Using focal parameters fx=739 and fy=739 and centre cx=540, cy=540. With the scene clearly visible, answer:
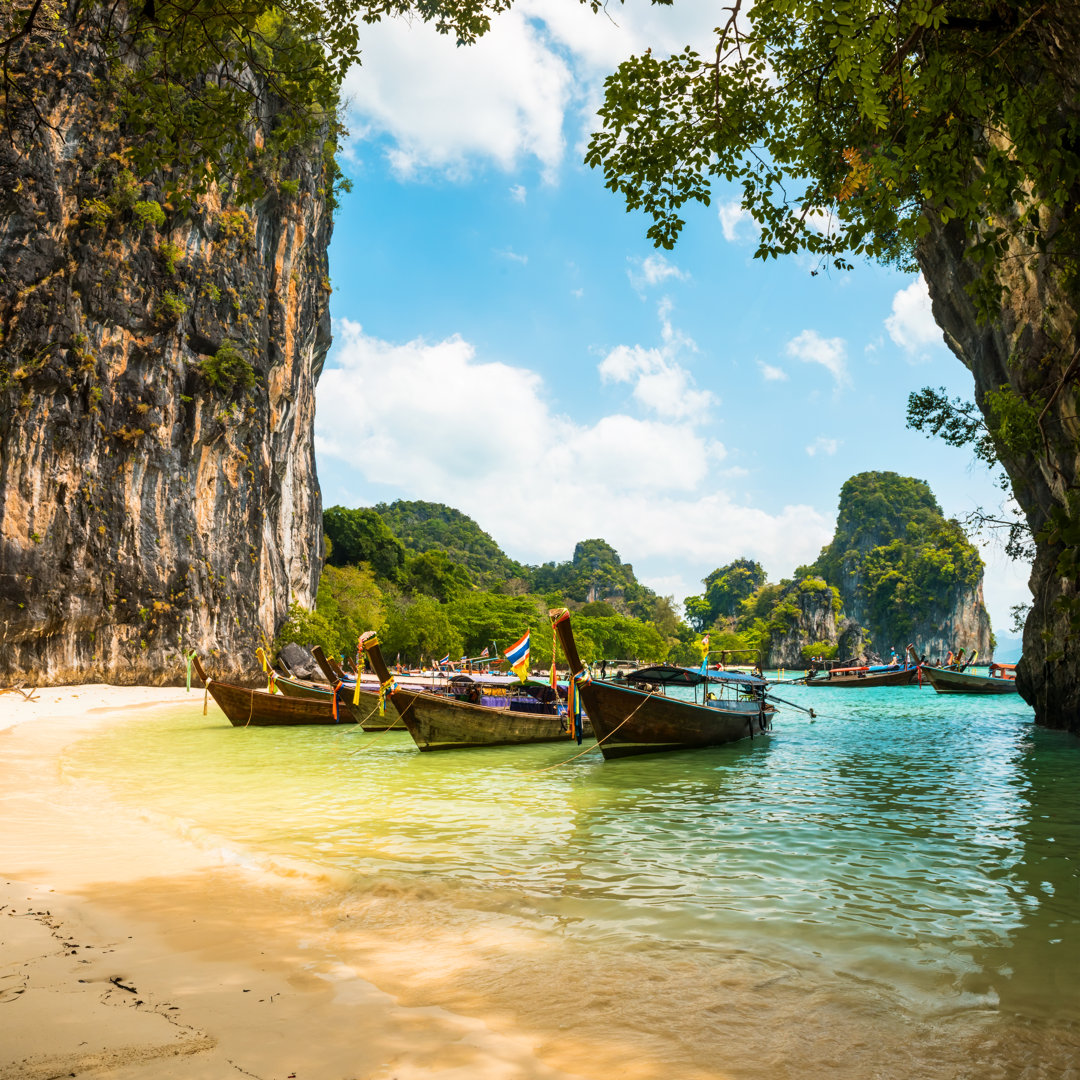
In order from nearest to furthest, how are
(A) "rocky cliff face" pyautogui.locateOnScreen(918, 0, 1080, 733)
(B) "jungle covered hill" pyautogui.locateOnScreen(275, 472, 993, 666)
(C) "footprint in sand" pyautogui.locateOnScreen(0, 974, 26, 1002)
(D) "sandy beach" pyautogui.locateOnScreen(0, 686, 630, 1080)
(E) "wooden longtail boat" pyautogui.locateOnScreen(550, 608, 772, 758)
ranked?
1. (D) "sandy beach" pyautogui.locateOnScreen(0, 686, 630, 1080)
2. (C) "footprint in sand" pyautogui.locateOnScreen(0, 974, 26, 1002)
3. (A) "rocky cliff face" pyautogui.locateOnScreen(918, 0, 1080, 733)
4. (E) "wooden longtail boat" pyautogui.locateOnScreen(550, 608, 772, 758)
5. (B) "jungle covered hill" pyautogui.locateOnScreen(275, 472, 993, 666)

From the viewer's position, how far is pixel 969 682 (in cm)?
3781

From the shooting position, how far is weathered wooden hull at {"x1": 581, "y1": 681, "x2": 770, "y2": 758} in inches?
555

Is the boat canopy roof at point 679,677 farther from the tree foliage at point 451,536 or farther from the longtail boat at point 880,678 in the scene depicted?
the tree foliage at point 451,536

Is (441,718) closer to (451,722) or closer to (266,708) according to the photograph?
(451,722)

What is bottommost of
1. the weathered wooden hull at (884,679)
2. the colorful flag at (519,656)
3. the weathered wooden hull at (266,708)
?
the weathered wooden hull at (884,679)

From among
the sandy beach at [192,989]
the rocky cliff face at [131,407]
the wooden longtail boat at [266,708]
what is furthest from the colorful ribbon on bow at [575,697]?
the rocky cliff face at [131,407]

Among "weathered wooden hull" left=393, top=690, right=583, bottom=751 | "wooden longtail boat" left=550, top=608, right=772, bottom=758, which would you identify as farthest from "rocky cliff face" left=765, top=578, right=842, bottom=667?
"weathered wooden hull" left=393, top=690, right=583, bottom=751

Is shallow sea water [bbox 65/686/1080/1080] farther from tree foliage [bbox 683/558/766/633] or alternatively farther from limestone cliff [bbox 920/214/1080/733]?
tree foliage [bbox 683/558/766/633]

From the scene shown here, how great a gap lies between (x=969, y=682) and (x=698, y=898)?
126 ft

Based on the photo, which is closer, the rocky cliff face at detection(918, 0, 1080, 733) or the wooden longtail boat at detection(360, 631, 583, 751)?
the rocky cliff face at detection(918, 0, 1080, 733)

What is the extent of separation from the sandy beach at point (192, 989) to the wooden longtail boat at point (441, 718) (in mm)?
8860

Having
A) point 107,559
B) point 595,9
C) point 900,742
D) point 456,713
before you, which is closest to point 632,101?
point 595,9

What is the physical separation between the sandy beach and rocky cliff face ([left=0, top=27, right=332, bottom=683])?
77.1 feet

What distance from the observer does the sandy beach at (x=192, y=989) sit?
2.89 meters
